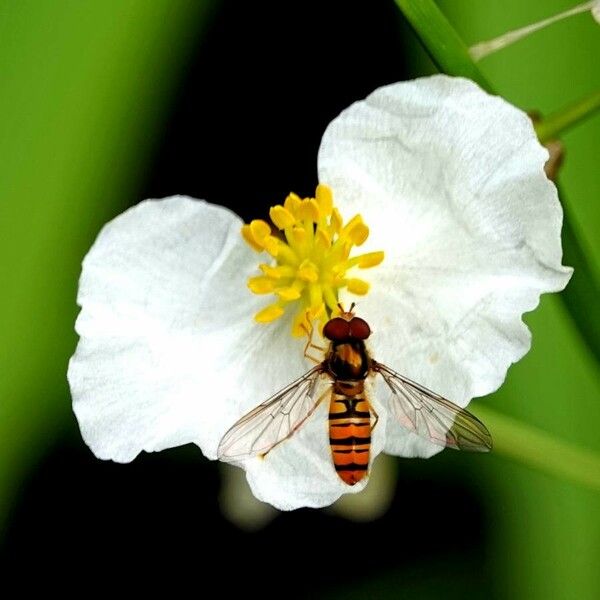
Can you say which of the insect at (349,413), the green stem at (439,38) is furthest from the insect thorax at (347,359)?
the green stem at (439,38)

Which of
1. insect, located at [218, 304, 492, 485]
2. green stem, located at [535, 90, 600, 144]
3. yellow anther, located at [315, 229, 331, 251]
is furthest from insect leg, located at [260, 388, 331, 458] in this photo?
green stem, located at [535, 90, 600, 144]

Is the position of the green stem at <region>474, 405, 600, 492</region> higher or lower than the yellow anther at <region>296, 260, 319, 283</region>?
lower

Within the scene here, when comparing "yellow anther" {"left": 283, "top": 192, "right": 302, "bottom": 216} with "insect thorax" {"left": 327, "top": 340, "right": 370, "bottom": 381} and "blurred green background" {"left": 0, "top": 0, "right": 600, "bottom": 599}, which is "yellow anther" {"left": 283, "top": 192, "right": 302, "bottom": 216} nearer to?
"insect thorax" {"left": 327, "top": 340, "right": 370, "bottom": 381}

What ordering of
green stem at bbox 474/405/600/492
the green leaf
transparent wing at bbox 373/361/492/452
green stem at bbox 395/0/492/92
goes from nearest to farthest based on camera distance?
1. green stem at bbox 395/0/492/92
2. transparent wing at bbox 373/361/492/452
3. green stem at bbox 474/405/600/492
4. the green leaf

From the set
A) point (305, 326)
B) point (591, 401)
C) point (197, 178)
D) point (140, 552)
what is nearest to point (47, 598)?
point (140, 552)

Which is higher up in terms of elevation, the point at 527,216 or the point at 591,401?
the point at 527,216

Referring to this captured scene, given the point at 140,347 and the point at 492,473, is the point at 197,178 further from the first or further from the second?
the point at 140,347

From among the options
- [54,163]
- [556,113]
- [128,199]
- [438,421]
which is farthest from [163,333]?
[128,199]

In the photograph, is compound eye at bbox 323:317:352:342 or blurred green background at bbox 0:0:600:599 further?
blurred green background at bbox 0:0:600:599
